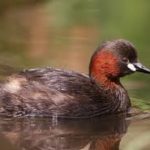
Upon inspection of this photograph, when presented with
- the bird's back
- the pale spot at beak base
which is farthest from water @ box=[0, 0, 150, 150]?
the pale spot at beak base

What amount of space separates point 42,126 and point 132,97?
181 cm

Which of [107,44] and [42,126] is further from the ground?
[107,44]

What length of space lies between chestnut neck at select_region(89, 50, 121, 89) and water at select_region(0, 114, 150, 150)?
468mm

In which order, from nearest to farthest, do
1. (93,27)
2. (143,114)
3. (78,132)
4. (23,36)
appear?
(78,132) < (143,114) < (23,36) < (93,27)

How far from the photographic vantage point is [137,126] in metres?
9.80

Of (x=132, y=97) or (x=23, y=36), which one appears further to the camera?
(x=23, y=36)

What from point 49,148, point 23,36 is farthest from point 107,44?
point 23,36

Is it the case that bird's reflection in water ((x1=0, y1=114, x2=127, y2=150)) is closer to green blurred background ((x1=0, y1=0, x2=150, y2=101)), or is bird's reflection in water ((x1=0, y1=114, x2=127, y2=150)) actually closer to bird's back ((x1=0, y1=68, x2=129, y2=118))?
bird's back ((x1=0, y1=68, x2=129, y2=118))

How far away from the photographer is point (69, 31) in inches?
619

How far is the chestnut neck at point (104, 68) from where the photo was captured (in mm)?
10367

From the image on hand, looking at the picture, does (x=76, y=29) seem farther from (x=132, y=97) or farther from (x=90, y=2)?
(x=132, y=97)

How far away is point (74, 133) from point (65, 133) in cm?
11

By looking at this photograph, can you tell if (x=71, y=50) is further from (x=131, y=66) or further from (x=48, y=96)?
(x=48, y=96)

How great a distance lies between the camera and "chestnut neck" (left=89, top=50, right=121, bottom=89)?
10.4 metres
